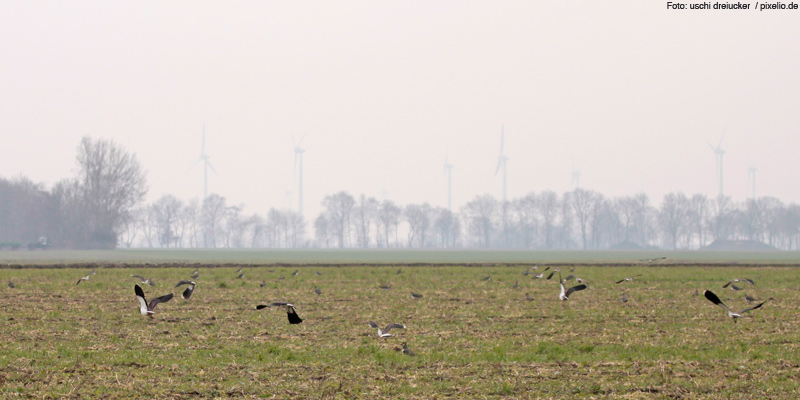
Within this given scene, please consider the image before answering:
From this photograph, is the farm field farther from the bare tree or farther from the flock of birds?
the bare tree

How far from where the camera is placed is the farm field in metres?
12.8

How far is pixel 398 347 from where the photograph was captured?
673 inches

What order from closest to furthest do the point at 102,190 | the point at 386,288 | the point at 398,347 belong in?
the point at 398,347, the point at 386,288, the point at 102,190

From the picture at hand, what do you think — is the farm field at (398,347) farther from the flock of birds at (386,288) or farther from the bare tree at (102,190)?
the bare tree at (102,190)

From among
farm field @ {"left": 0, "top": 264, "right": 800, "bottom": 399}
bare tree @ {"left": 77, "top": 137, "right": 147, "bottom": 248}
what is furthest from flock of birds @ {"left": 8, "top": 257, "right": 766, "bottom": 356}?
bare tree @ {"left": 77, "top": 137, "right": 147, "bottom": 248}

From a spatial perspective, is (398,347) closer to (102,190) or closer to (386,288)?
(386,288)

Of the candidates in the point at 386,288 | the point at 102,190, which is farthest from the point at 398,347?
the point at 102,190

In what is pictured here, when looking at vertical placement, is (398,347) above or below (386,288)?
below

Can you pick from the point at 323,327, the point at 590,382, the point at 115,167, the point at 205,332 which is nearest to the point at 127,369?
the point at 205,332

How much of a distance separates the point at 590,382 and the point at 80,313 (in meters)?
16.8

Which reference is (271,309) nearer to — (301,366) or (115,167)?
(301,366)

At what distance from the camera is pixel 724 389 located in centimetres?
1278

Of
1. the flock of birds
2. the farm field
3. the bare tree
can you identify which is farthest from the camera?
the bare tree

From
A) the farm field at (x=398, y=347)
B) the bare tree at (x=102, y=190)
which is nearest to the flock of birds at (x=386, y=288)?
the farm field at (x=398, y=347)
